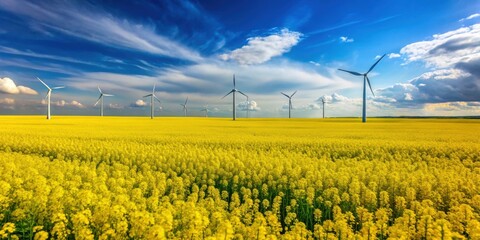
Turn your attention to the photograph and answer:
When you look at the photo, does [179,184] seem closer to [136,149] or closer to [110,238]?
[110,238]

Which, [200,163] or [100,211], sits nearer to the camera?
[100,211]

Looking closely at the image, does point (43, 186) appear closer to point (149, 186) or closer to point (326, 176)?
point (149, 186)

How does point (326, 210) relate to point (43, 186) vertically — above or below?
below

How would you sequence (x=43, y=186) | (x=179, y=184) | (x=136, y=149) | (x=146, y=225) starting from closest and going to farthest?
1. (x=146, y=225)
2. (x=43, y=186)
3. (x=179, y=184)
4. (x=136, y=149)

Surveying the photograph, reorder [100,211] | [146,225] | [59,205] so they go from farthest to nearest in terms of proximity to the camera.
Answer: [59,205]
[100,211]
[146,225]

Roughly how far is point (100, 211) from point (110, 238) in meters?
0.76

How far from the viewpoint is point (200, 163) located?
1734 cm

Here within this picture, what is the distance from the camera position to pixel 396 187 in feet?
42.5

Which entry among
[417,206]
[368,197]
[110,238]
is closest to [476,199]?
[417,206]

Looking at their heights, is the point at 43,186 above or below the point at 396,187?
above

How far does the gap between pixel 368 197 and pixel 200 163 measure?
8.95 metres

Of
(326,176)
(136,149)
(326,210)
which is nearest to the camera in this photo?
(326,210)

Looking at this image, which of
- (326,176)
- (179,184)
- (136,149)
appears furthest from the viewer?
(136,149)

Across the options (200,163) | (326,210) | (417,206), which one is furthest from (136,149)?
(417,206)
